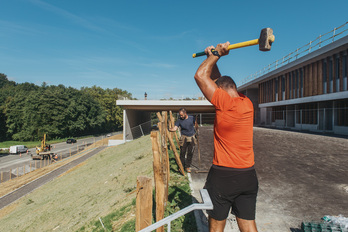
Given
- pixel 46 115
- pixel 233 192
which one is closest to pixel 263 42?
pixel 233 192

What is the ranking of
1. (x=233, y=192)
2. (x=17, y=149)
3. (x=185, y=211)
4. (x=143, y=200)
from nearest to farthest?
(x=185, y=211) → (x=233, y=192) → (x=143, y=200) → (x=17, y=149)

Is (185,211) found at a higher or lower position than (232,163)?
lower

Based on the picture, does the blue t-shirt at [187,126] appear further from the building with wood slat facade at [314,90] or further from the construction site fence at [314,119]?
the construction site fence at [314,119]

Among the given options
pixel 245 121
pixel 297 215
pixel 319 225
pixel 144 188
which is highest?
pixel 245 121

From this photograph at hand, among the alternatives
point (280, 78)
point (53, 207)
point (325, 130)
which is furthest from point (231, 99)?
point (280, 78)

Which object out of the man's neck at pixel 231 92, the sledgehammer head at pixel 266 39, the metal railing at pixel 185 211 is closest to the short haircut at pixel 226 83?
the man's neck at pixel 231 92

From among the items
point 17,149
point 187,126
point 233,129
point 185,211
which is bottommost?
Result: point 17,149

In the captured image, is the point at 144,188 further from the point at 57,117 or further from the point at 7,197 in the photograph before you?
the point at 57,117

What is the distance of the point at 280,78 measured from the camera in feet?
99.8

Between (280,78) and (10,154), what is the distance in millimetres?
45149

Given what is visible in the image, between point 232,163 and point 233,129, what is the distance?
0.33 meters

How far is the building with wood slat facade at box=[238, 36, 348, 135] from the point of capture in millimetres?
18953

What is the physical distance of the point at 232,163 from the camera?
6.82 ft

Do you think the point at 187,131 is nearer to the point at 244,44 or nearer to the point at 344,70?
the point at 244,44
